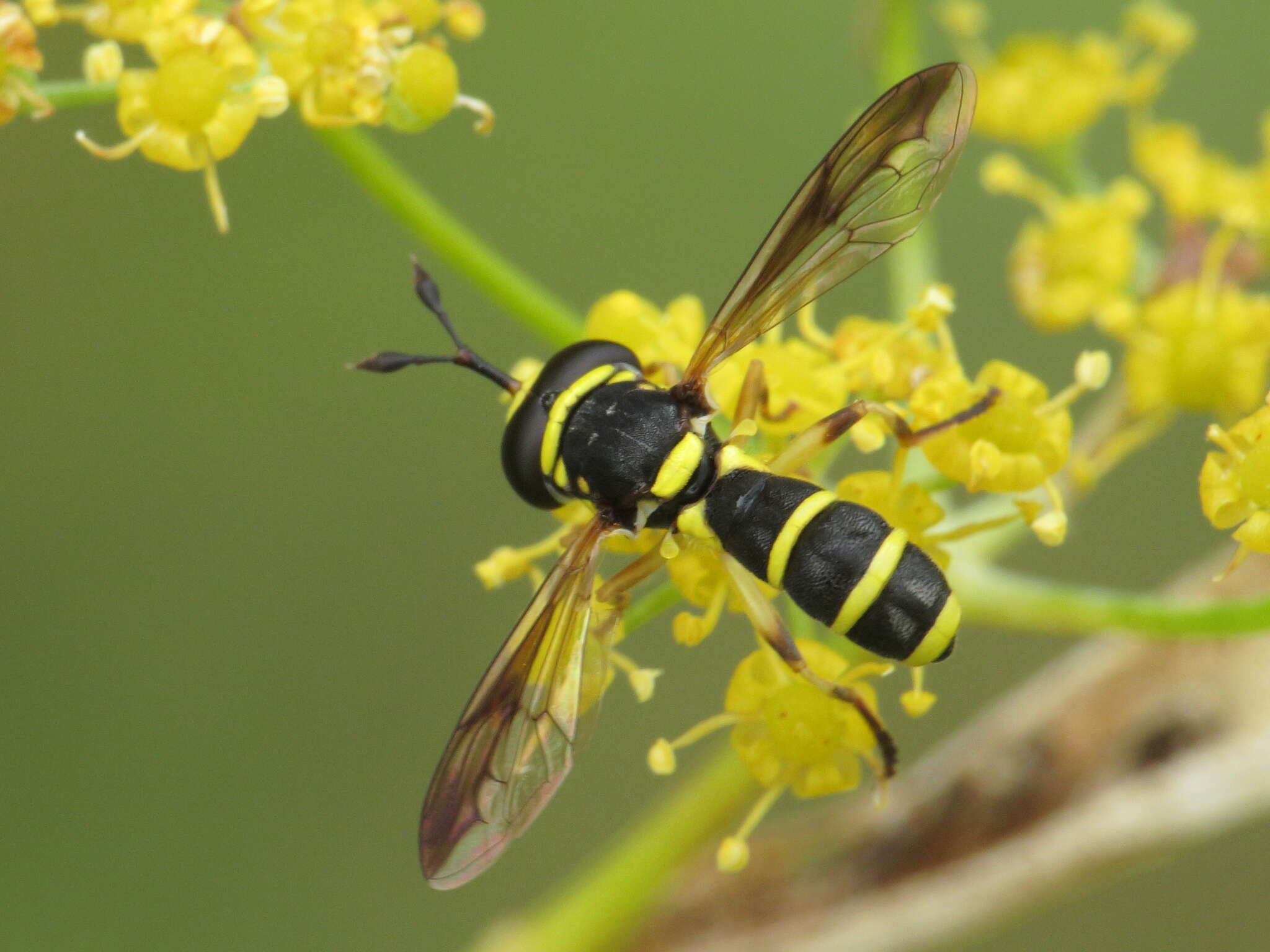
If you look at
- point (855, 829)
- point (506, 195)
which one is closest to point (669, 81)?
point (506, 195)

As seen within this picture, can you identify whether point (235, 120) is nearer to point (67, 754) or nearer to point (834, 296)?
point (67, 754)

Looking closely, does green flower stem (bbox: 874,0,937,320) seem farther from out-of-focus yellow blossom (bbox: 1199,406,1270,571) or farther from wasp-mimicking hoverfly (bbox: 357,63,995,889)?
out-of-focus yellow blossom (bbox: 1199,406,1270,571)

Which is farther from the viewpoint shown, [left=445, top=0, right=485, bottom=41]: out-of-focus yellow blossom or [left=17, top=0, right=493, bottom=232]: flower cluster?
[left=445, top=0, right=485, bottom=41]: out-of-focus yellow blossom

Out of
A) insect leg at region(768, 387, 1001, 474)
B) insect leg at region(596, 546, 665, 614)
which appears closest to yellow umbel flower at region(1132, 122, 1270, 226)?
insect leg at region(768, 387, 1001, 474)

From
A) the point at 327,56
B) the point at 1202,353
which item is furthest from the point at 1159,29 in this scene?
the point at 327,56

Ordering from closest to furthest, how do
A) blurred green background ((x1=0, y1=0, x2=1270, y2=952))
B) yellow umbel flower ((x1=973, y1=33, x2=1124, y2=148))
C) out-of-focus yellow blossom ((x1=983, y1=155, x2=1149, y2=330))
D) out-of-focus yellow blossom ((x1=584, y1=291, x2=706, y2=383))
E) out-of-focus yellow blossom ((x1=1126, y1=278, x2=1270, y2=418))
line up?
out-of-focus yellow blossom ((x1=584, y1=291, x2=706, y2=383)) → out-of-focus yellow blossom ((x1=1126, y1=278, x2=1270, y2=418)) → out-of-focus yellow blossom ((x1=983, y1=155, x2=1149, y2=330)) → yellow umbel flower ((x1=973, y1=33, x2=1124, y2=148)) → blurred green background ((x1=0, y1=0, x2=1270, y2=952))

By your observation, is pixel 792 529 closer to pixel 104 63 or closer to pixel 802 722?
pixel 802 722

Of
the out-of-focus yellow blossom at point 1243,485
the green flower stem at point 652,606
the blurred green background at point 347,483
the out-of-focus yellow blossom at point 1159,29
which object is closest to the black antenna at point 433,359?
the green flower stem at point 652,606
